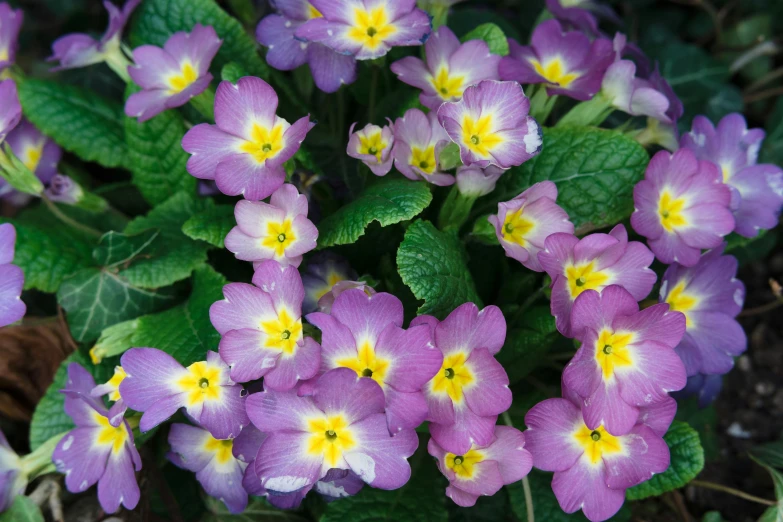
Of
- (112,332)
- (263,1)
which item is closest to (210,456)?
(112,332)

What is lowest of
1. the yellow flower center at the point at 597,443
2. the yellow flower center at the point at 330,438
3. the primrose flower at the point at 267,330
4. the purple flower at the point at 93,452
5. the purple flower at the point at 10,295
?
the purple flower at the point at 93,452

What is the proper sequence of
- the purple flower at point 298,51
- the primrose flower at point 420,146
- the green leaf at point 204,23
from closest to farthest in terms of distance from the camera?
1. the primrose flower at point 420,146
2. the purple flower at point 298,51
3. the green leaf at point 204,23

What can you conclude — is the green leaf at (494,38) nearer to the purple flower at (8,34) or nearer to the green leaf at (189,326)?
the green leaf at (189,326)

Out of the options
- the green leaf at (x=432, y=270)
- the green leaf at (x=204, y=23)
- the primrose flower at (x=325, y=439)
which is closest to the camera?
the primrose flower at (x=325, y=439)

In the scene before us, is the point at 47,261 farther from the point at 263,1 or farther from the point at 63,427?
the point at 263,1

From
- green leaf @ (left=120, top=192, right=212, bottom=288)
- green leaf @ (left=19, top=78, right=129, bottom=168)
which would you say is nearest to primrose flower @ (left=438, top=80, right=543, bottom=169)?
green leaf @ (left=120, top=192, right=212, bottom=288)

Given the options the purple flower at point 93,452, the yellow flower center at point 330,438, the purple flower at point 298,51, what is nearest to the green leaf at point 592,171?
the purple flower at point 298,51

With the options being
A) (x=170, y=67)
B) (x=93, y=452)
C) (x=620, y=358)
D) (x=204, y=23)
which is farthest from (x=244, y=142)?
(x=620, y=358)

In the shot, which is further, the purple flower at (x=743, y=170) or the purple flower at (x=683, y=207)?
the purple flower at (x=743, y=170)
